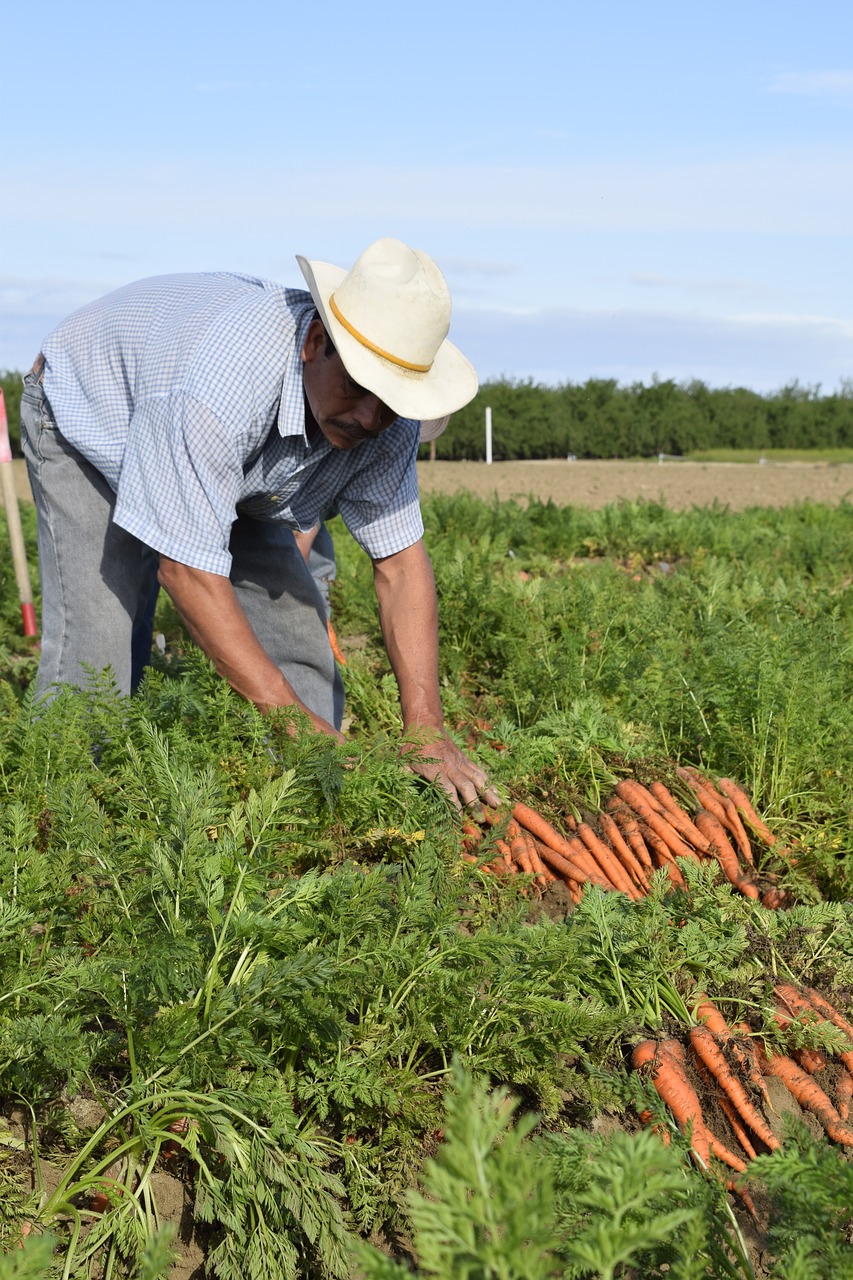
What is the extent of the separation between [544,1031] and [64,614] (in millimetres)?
2303

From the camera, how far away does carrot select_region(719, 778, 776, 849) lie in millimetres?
3760

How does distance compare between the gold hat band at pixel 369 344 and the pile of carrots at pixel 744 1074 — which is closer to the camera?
the pile of carrots at pixel 744 1074

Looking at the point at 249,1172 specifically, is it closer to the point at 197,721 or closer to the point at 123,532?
the point at 197,721

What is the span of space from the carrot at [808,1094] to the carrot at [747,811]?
95 centimetres

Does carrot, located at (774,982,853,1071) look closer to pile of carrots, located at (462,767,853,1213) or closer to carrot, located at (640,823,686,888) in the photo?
pile of carrots, located at (462,767,853,1213)

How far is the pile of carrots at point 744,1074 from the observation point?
8.76 feet

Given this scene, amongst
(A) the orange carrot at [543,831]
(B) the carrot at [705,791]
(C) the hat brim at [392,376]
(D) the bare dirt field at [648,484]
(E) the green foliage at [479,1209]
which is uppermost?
(C) the hat brim at [392,376]

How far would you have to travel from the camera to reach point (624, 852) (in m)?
3.70

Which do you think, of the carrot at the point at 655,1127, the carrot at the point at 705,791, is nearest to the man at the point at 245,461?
the carrot at the point at 705,791

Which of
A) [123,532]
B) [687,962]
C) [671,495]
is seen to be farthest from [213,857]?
[671,495]

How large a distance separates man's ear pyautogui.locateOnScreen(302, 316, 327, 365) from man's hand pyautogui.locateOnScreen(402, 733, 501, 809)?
3.83ft

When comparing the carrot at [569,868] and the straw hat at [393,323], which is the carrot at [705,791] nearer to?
the carrot at [569,868]

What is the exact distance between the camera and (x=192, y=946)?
87.1 inches

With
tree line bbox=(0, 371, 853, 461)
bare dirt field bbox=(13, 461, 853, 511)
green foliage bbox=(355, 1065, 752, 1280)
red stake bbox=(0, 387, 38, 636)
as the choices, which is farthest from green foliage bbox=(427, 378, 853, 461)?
green foliage bbox=(355, 1065, 752, 1280)
